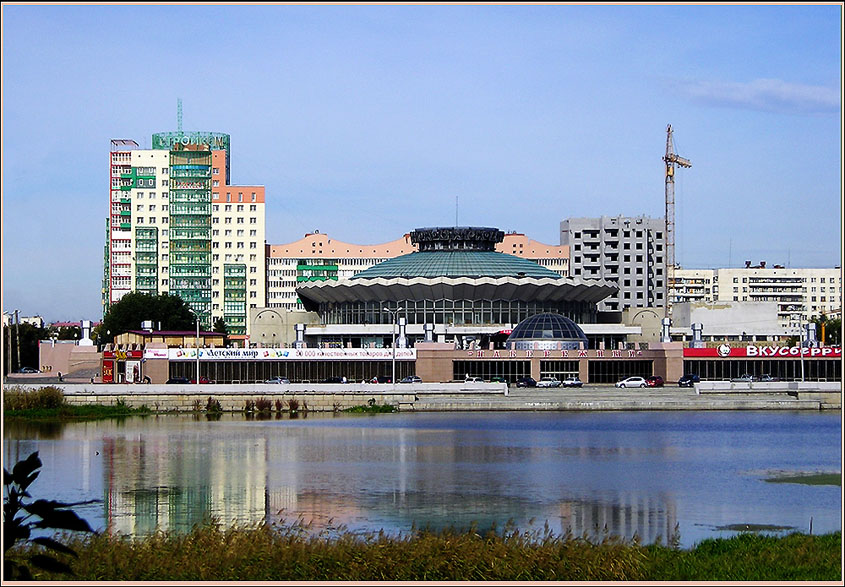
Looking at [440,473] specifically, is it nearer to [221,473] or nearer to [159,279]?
[221,473]

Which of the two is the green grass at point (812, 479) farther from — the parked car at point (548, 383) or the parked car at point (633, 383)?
the parked car at point (548, 383)

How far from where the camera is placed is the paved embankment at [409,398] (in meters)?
79.4

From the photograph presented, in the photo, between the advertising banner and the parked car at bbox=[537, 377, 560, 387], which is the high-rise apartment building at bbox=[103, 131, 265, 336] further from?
the parked car at bbox=[537, 377, 560, 387]

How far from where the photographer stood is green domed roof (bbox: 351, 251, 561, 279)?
412ft

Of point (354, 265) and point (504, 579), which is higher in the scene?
point (354, 265)

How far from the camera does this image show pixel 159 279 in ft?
615

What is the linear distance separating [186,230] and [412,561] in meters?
168

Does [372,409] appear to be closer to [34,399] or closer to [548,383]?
[34,399]

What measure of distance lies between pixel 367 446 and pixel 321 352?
149 feet

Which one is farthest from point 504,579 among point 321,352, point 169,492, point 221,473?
point 321,352

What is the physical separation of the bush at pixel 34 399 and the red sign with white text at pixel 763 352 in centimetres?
5289

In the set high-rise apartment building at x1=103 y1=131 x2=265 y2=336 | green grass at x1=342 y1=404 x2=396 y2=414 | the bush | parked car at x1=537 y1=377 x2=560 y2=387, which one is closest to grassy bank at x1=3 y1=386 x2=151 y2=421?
the bush

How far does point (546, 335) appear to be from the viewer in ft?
336

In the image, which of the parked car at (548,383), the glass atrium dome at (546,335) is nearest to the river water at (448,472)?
the parked car at (548,383)
